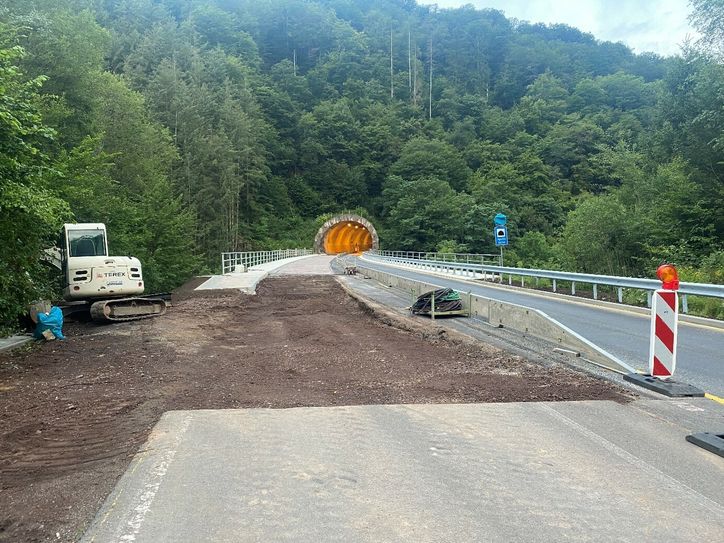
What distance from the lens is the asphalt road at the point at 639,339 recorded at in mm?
7840

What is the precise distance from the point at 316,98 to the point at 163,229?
87.1 metres

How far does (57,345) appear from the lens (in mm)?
11844

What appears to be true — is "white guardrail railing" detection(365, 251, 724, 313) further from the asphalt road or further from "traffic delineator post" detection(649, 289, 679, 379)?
"traffic delineator post" detection(649, 289, 679, 379)

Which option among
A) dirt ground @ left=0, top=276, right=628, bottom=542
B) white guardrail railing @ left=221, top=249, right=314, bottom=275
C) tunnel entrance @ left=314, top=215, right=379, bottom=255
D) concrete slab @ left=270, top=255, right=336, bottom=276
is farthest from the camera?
tunnel entrance @ left=314, top=215, right=379, bottom=255

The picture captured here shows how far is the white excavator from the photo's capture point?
1592 cm

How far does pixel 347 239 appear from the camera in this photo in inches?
4614

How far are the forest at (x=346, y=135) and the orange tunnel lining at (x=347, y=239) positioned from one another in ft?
19.9

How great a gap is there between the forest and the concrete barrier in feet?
29.3

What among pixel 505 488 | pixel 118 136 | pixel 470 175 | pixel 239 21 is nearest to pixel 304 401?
pixel 505 488

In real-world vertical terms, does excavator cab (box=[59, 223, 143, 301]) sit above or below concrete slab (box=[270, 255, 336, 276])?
above

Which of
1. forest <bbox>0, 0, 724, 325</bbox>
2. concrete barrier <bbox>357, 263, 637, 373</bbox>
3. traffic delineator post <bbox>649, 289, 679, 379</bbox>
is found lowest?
concrete barrier <bbox>357, 263, 637, 373</bbox>

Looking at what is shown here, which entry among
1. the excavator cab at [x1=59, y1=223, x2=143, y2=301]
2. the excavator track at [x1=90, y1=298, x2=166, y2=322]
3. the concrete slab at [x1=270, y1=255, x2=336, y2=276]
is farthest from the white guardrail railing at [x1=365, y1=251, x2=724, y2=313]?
the excavator cab at [x1=59, y1=223, x2=143, y2=301]

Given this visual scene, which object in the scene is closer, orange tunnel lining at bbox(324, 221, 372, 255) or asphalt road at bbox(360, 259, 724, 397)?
asphalt road at bbox(360, 259, 724, 397)

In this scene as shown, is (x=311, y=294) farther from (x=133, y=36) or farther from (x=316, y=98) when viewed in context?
(x=316, y=98)
